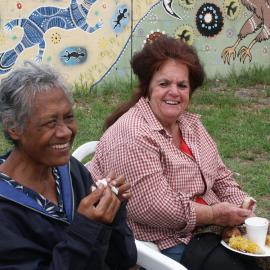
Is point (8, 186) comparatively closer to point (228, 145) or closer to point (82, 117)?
point (228, 145)

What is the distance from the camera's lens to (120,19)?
8203 mm

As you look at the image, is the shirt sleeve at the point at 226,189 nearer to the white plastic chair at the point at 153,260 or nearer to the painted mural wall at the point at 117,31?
the white plastic chair at the point at 153,260

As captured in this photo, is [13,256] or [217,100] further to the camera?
[217,100]

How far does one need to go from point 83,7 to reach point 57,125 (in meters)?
6.23

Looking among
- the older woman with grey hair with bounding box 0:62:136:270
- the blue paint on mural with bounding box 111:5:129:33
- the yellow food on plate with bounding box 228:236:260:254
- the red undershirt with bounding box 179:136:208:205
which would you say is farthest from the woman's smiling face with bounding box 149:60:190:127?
the blue paint on mural with bounding box 111:5:129:33

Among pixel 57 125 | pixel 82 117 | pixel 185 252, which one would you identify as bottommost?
pixel 82 117

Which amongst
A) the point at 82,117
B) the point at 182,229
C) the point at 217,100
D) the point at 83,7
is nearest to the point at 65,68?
the point at 83,7

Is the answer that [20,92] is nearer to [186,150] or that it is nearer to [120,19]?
[186,150]

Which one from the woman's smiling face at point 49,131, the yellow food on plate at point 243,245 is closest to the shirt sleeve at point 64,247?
the woman's smiling face at point 49,131

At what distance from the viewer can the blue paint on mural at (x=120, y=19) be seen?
8.15m

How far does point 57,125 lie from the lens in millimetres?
1961

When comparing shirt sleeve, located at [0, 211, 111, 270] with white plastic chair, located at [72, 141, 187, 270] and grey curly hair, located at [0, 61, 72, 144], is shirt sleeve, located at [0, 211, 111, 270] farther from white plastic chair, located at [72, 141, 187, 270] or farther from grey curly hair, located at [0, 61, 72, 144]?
white plastic chair, located at [72, 141, 187, 270]

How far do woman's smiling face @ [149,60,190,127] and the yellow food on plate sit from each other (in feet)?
2.27

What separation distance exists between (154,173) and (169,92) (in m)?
0.49
